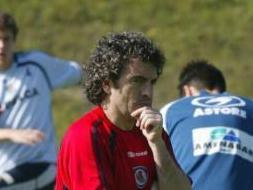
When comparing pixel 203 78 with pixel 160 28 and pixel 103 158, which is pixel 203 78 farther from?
pixel 160 28

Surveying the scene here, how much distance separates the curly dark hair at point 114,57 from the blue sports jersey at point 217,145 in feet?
4.86

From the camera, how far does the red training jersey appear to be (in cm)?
487

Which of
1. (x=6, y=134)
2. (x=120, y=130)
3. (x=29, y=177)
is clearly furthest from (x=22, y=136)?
(x=120, y=130)

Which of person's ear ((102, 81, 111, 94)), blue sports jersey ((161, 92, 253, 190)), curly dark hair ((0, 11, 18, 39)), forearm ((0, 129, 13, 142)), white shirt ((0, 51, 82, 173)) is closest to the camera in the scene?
person's ear ((102, 81, 111, 94))

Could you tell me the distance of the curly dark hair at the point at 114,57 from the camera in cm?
491

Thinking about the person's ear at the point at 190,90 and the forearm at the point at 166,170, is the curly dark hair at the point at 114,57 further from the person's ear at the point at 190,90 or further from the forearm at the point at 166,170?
the person's ear at the point at 190,90

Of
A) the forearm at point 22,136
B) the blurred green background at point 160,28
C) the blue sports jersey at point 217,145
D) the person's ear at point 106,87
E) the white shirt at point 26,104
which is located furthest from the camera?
the blurred green background at point 160,28

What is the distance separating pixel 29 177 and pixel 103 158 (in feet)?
10.1

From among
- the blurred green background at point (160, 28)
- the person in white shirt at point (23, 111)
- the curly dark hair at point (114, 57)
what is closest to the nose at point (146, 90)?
the curly dark hair at point (114, 57)

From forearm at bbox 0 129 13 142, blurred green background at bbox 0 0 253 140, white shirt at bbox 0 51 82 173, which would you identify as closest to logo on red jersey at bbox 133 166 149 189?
forearm at bbox 0 129 13 142

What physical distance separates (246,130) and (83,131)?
174cm

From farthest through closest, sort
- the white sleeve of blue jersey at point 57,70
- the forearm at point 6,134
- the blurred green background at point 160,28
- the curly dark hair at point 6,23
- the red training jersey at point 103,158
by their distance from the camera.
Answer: the blurred green background at point 160,28 → the white sleeve of blue jersey at point 57,70 → the curly dark hair at point 6,23 → the forearm at point 6,134 → the red training jersey at point 103,158

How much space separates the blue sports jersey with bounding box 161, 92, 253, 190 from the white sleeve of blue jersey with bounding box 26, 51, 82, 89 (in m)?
1.66

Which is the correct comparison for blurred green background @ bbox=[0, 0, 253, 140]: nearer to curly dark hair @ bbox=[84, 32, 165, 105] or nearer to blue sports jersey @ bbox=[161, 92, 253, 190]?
blue sports jersey @ bbox=[161, 92, 253, 190]
